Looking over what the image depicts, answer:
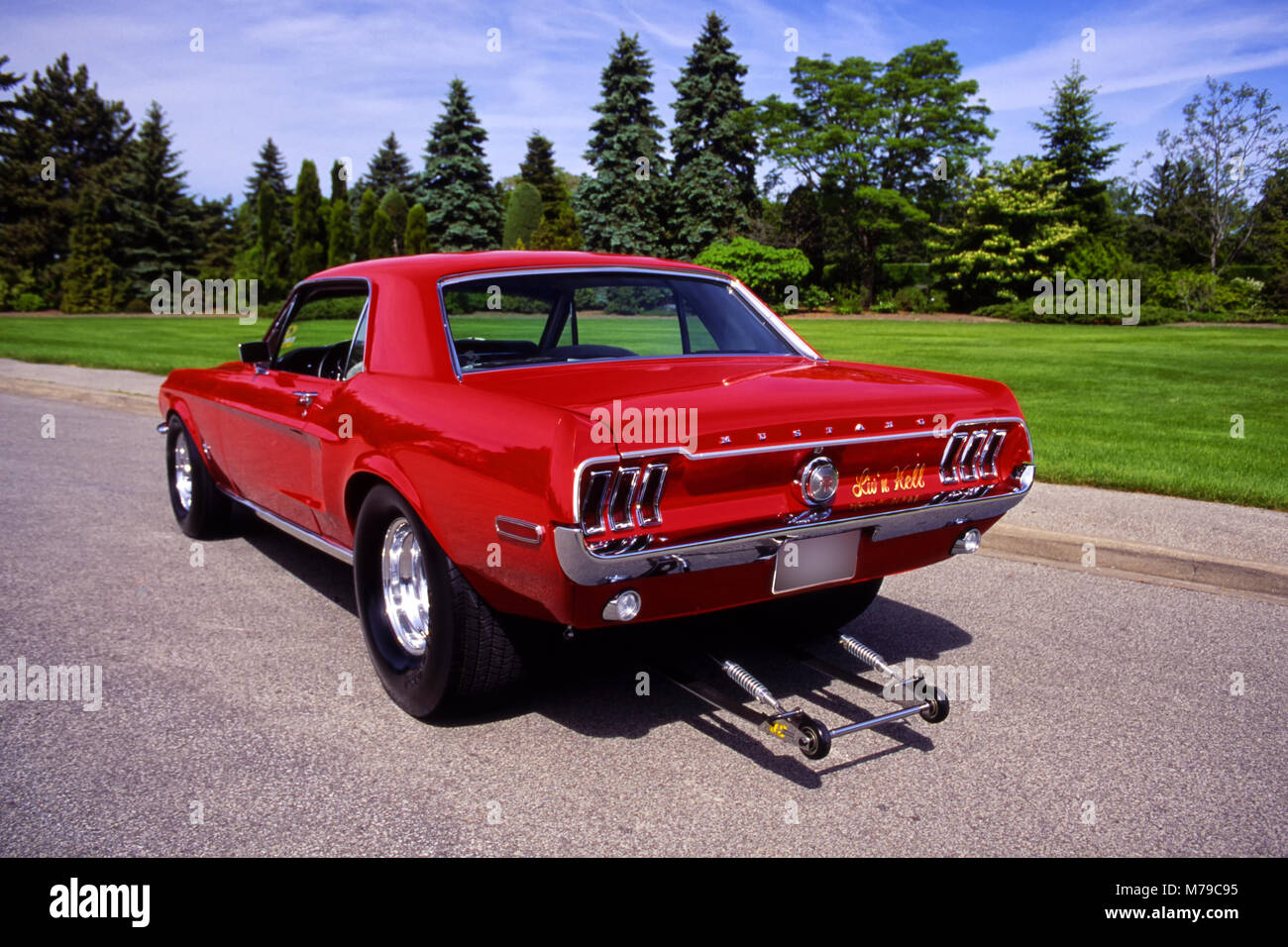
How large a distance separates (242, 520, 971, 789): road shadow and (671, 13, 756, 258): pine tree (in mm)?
43551

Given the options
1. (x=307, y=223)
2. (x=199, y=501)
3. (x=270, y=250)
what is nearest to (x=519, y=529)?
(x=199, y=501)

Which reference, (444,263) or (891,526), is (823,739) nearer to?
(891,526)

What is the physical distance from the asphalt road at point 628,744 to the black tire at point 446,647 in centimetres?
14

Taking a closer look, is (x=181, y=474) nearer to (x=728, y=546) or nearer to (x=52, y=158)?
(x=728, y=546)

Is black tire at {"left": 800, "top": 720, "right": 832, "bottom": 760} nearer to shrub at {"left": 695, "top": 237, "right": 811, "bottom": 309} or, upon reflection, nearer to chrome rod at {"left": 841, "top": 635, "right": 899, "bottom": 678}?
chrome rod at {"left": 841, "top": 635, "right": 899, "bottom": 678}

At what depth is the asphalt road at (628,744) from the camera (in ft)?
9.55

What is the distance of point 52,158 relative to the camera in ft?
153

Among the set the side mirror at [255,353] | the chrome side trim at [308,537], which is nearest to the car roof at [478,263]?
the side mirror at [255,353]

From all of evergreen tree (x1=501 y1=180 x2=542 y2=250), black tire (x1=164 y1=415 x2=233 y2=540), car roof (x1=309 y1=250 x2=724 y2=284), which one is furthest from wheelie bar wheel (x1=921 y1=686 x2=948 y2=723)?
evergreen tree (x1=501 y1=180 x2=542 y2=250)

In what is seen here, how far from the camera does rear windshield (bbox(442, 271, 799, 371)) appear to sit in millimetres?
3949

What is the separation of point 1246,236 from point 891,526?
4969 centimetres

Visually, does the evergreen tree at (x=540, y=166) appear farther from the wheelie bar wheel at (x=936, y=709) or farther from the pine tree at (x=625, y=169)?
the wheelie bar wheel at (x=936, y=709)

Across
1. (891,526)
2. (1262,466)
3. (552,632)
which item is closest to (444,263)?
(552,632)

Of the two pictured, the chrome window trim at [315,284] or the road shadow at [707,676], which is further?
the chrome window trim at [315,284]
